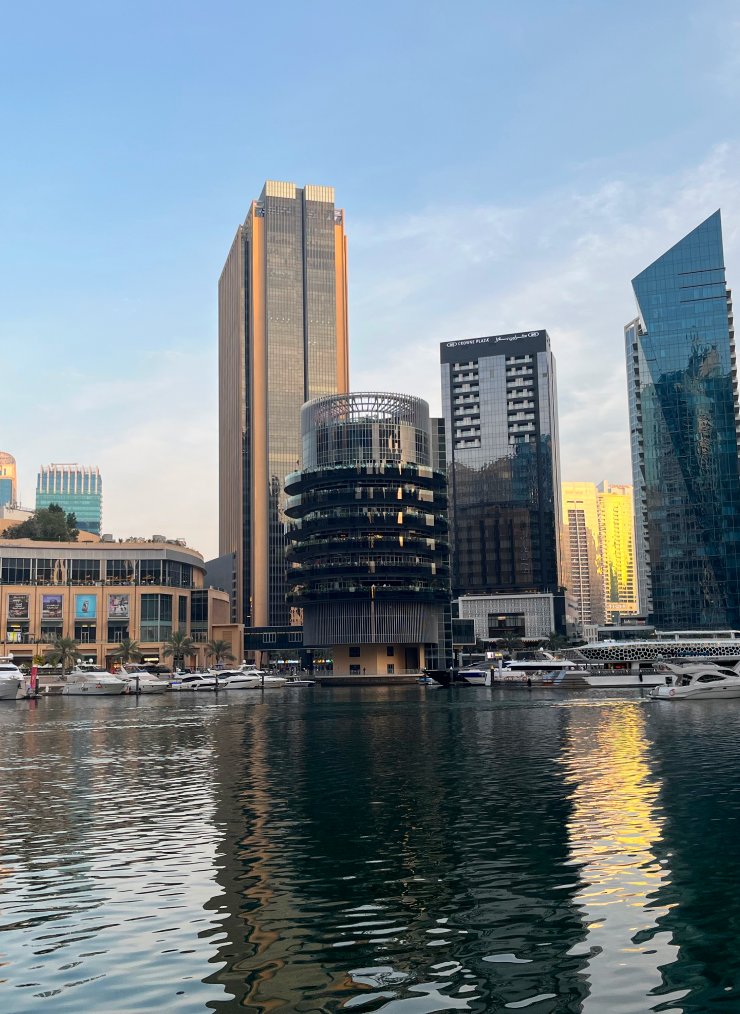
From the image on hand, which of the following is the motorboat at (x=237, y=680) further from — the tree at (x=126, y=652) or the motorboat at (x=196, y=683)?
the tree at (x=126, y=652)

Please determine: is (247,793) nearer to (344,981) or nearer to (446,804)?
(446,804)

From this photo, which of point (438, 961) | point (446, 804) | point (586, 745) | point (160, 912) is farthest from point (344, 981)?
point (586, 745)

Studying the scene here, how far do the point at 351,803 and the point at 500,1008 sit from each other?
867 inches

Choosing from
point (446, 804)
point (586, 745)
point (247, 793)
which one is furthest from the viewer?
point (586, 745)

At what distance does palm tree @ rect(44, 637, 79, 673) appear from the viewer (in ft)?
611

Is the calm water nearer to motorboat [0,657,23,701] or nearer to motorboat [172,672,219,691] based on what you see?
motorboat [0,657,23,701]

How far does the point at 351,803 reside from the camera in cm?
3722

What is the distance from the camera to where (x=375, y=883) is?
24172mm

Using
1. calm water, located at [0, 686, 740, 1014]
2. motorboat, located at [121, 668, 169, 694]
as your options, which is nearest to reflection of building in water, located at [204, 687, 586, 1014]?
calm water, located at [0, 686, 740, 1014]

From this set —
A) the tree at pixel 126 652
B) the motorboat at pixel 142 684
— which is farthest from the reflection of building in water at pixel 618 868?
the tree at pixel 126 652

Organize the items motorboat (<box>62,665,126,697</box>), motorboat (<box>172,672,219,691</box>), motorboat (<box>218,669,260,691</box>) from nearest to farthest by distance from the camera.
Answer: motorboat (<box>62,665,126,697</box>), motorboat (<box>172,672,219,691</box>), motorboat (<box>218,669,260,691</box>)

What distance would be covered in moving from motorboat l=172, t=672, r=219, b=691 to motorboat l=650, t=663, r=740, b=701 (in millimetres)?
88666

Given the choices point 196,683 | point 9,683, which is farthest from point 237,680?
point 9,683

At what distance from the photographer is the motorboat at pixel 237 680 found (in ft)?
584
